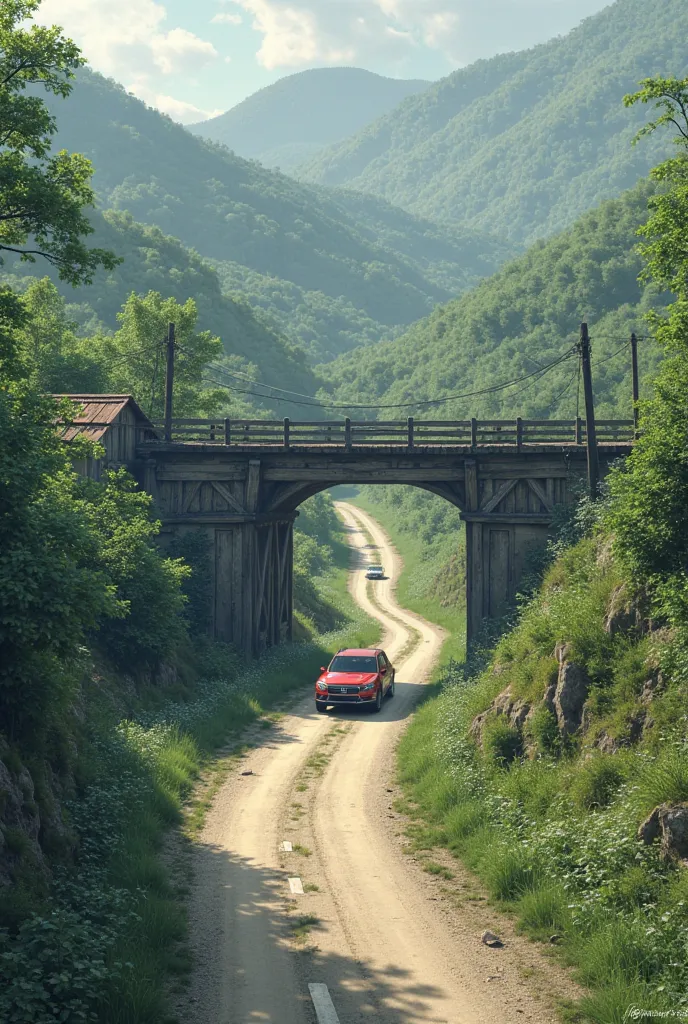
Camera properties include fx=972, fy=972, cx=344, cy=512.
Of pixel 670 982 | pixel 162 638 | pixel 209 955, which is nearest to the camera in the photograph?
pixel 670 982

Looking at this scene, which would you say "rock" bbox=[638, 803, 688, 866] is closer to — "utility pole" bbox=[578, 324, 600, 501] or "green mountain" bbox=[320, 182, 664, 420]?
"utility pole" bbox=[578, 324, 600, 501]

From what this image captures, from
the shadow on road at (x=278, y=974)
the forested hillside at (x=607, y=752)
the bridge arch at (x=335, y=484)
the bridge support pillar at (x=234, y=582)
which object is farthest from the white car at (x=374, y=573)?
the shadow on road at (x=278, y=974)

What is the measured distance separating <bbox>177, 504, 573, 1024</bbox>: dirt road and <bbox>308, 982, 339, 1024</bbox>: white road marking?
2 cm

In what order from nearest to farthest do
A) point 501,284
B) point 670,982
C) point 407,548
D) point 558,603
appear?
point 670,982
point 558,603
point 407,548
point 501,284

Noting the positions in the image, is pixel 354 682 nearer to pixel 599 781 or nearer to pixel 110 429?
pixel 110 429

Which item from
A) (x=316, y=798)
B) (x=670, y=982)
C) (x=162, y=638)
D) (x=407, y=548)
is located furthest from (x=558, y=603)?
(x=407, y=548)

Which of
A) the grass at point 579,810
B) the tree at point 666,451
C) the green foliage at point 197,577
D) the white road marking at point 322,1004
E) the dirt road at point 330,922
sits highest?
the tree at point 666,451

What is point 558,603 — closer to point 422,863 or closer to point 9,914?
point 422,863

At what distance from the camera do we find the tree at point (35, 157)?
1794 centimetres

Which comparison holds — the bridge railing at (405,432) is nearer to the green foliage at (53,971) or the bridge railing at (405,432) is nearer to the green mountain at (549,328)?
the green foliage at (53,971)

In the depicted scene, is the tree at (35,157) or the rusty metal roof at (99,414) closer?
the tree at (35,157)

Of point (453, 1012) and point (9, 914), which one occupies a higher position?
point (9, 914)

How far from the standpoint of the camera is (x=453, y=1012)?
10250 millimetres

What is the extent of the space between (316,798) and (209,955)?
7.35 m
